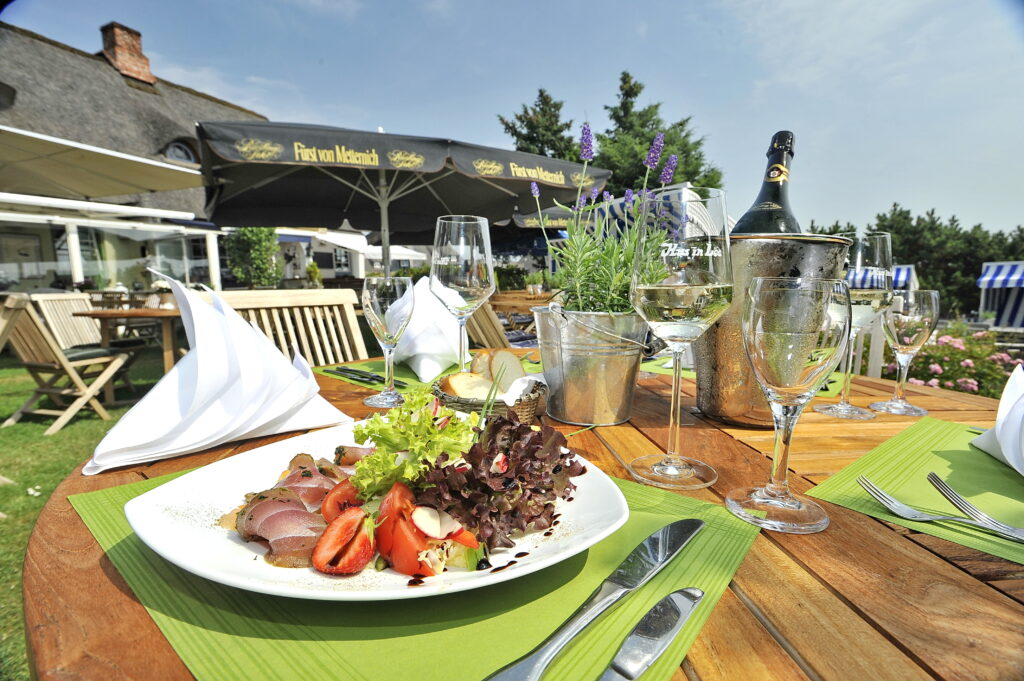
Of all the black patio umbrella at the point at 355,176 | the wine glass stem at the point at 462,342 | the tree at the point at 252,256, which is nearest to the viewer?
the wine glass stem at the point at 462,342

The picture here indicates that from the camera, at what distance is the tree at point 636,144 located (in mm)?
23859

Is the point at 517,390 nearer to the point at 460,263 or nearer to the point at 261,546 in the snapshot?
the point at 460,263

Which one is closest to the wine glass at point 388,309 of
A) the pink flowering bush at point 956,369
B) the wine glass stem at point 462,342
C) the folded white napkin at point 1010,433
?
the wine glass stem at point 462,342

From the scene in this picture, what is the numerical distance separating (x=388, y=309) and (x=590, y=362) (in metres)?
0.63

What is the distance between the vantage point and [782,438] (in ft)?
2.49

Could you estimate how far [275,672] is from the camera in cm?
45

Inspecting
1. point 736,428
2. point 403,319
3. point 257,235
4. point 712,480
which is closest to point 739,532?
point 712,480

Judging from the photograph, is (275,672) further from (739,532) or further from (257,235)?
(257,235)

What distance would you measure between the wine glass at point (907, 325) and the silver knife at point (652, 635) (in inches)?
48.0

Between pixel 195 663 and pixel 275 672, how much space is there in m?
0.07

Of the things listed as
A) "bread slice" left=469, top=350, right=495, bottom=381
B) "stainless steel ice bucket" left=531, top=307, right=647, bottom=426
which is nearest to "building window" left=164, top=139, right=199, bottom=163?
"bread slice" left=469, top=350, right=495, bottom=381

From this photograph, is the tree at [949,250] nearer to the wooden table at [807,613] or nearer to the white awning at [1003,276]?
the white awning at [1003,276]

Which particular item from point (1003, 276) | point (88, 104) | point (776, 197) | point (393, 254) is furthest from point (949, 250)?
point (88, 104)

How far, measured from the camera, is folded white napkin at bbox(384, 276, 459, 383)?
1.79m
